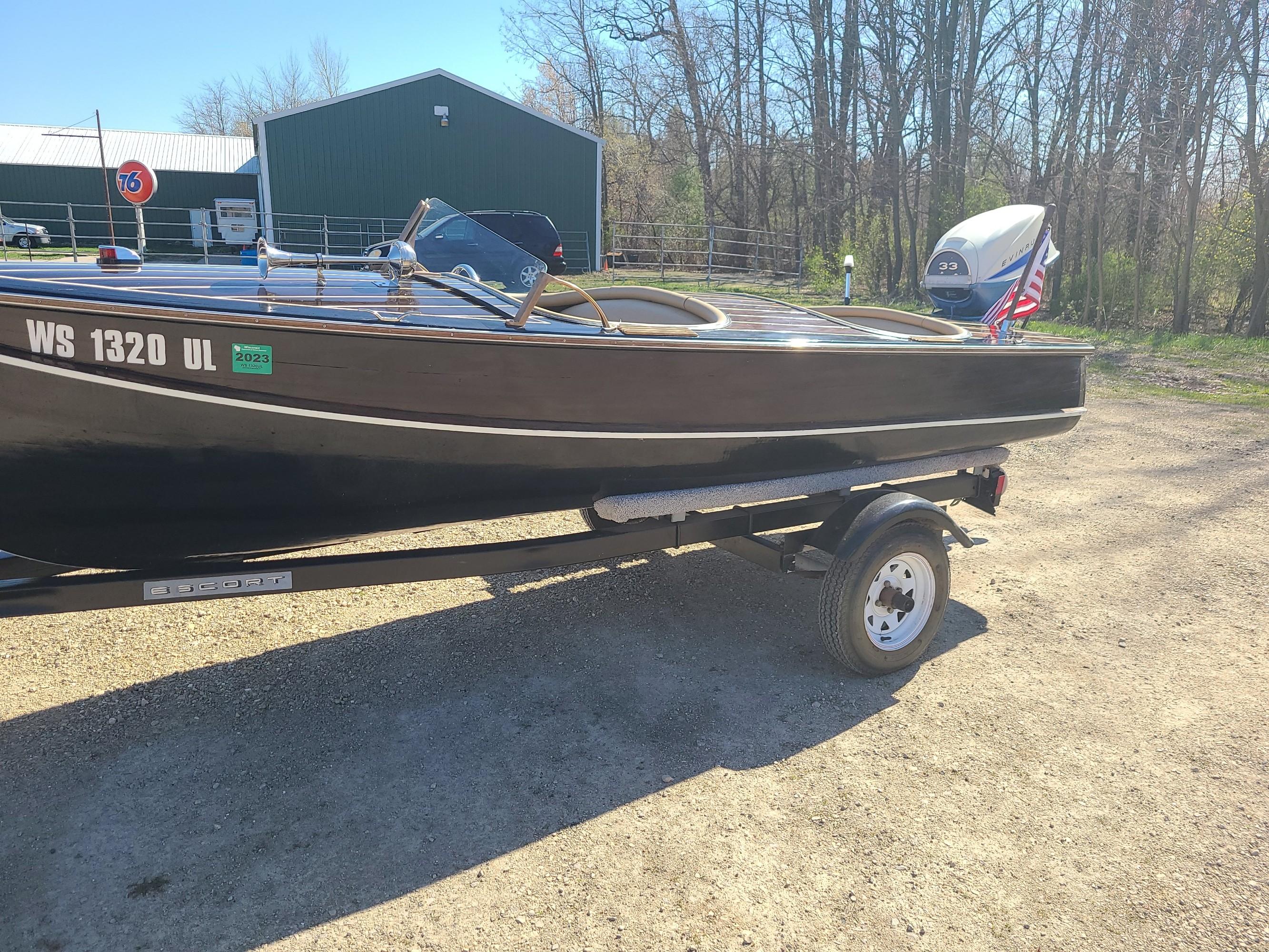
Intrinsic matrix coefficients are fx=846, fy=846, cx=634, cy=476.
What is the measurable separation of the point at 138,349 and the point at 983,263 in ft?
19.6

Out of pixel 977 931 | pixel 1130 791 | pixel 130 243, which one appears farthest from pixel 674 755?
pixel 130 243

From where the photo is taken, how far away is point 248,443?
2.53 m

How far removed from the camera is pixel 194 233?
24.6 metres

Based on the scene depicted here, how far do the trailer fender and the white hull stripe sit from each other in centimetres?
32

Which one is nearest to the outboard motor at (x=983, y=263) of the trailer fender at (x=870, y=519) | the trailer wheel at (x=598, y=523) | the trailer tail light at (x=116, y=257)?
the trailer fender at (x=870, y=519)

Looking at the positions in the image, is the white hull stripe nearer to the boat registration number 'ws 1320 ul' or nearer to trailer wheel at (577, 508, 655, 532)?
the boat registration number 'ws 1320 ul'

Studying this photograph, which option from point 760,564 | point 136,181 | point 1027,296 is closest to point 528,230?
point 136,181

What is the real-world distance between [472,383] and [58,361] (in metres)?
1.13

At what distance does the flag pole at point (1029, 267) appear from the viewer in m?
4.75

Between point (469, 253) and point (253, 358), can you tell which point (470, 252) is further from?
point (253, 358)

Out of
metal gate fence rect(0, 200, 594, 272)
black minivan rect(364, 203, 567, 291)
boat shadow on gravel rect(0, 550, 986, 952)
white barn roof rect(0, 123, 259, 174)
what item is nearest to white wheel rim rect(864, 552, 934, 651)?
boat shadow on gravel rect(0, 550, 986, 952)

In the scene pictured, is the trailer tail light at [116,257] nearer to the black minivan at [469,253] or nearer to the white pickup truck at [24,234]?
the black minivan at [469,253]

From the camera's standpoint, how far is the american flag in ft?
15.5

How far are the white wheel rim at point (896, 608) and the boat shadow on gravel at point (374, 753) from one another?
17 cm
